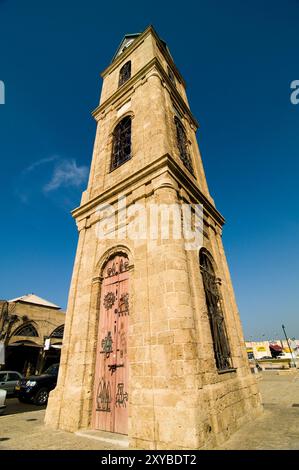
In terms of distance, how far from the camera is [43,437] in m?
4.71

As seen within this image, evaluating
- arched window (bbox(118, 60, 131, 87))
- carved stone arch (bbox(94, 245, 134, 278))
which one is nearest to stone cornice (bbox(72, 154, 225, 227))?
carved stone arch (bbox(94, 245, 134, 278))

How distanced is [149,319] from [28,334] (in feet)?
64.6

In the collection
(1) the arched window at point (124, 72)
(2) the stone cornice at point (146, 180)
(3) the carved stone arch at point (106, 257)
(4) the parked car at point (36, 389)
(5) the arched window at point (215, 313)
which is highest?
(1) the arched window at point (124, 72)

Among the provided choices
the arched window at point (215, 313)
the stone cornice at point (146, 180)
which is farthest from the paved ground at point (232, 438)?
the stone cornice at point (146, 180)

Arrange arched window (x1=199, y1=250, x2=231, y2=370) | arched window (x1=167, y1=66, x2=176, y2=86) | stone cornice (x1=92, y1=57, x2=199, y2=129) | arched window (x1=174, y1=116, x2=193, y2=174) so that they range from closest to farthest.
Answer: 1. arched window (x1=199, y1=250, x2=231, y2=370)
2. arched window (x1=174, y1=116, x2=193, y2=174)
3. stone cornice (x1=92, y1=57, x2=199, y2=129)
4. arched window (x1=167, y1=66, x2=176, y2=86)

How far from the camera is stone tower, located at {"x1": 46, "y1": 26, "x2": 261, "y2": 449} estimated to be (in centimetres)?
406

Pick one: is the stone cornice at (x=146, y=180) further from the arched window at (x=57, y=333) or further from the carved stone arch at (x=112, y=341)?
the arched window at (x=57, y=333)

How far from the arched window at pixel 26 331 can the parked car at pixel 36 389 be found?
1047 centimetres

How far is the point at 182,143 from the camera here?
9.54m

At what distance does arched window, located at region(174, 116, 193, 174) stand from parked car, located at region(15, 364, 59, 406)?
10.8 m

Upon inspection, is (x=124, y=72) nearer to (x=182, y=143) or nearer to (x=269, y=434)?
(x=182, y=143)

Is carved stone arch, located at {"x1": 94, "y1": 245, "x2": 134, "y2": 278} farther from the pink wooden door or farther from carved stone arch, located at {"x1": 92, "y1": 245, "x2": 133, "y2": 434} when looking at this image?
A: the pink wooden door

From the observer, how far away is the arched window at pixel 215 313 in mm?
5967
